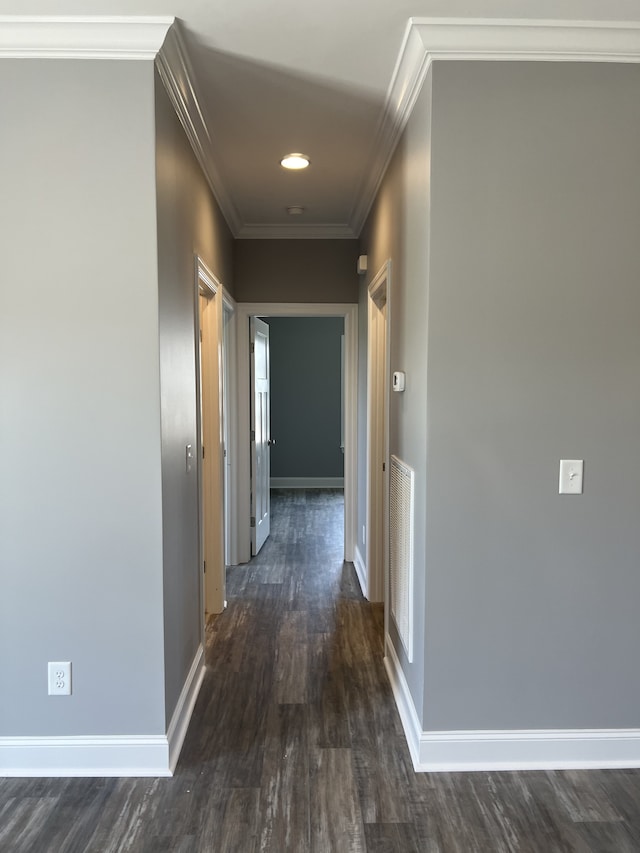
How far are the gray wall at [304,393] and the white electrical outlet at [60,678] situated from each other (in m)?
5.91

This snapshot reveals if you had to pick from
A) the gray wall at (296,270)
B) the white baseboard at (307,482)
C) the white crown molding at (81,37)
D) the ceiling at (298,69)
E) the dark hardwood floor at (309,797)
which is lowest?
the dark hardwood floor at (309,797)

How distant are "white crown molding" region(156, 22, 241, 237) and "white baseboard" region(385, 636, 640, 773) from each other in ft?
8.37

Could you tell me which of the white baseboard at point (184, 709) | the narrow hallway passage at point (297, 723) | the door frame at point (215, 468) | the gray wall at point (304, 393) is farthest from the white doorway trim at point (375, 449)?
the gray wall at point (304, 393)

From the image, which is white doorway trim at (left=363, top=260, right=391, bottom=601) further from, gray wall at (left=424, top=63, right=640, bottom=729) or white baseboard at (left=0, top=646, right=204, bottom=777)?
white baseboard at (left=0, top=646, right=204, bottom=777)

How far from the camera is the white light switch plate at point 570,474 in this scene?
6.98 ft

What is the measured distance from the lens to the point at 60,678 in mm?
2094

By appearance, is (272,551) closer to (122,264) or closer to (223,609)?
(223,609)

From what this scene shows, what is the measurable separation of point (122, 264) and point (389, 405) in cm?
150

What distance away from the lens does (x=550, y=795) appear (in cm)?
203

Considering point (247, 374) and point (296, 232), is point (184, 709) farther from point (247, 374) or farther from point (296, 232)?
point (296, 232)

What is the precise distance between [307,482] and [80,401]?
606 centimetres

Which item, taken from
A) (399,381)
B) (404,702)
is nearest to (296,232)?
(399,381)

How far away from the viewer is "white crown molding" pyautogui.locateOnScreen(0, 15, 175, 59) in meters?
1.90

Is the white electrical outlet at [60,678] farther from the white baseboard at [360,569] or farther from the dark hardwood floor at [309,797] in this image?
the white baseboard at [360,569]
